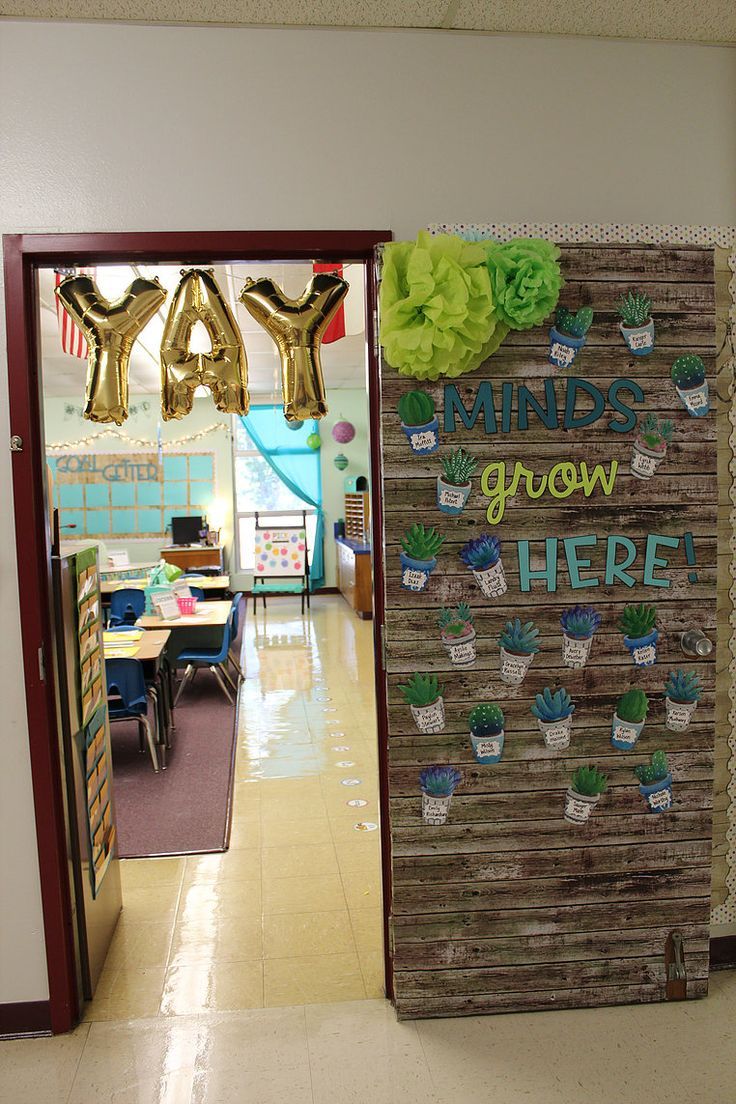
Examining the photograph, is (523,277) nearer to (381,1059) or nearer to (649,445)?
(649,445)

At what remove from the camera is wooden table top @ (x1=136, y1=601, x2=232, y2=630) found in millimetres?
6488

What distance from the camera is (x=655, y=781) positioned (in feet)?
8.75

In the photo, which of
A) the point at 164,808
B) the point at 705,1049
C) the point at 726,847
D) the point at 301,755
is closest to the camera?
the point at 705,1049

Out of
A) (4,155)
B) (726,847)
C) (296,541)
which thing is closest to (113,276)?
(4,155)

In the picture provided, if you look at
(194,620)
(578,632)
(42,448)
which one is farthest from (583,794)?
(194,620)

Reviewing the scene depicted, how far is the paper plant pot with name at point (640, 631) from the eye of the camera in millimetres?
2631

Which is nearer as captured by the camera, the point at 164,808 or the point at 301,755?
the point at 164,808

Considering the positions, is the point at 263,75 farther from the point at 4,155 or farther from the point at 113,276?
the point at 113,276

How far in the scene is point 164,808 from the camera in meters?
4.57

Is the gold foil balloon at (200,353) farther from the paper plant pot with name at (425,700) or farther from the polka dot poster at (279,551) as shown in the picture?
the polka dot poster at (279,551)

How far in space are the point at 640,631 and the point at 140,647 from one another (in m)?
3.59

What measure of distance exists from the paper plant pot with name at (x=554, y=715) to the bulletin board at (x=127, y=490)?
10.1 meters

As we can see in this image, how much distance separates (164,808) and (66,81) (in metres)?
3.45

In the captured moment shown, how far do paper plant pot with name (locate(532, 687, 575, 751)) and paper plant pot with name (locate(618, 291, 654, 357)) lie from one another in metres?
1.08
